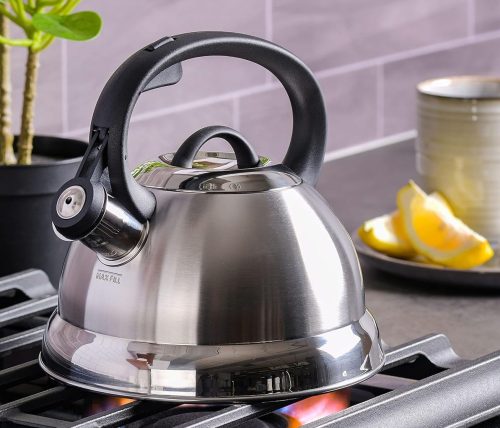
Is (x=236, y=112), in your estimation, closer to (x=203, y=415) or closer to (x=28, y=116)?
(x=28, y=116)

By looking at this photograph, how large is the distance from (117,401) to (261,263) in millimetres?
140

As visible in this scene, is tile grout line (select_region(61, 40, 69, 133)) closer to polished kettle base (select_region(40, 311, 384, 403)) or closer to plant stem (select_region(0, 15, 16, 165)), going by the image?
plant stem (select_region(0, 15, 16, 165))

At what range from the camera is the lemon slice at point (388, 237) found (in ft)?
4.19

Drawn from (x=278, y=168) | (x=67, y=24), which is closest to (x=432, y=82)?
(x=67, y=24)

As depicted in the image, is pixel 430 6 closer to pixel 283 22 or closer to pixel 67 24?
pixel 283 22

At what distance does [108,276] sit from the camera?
74cm

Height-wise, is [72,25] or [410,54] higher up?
[72,25]

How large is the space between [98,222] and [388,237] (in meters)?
0.63

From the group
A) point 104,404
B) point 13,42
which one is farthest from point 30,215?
point 104,404

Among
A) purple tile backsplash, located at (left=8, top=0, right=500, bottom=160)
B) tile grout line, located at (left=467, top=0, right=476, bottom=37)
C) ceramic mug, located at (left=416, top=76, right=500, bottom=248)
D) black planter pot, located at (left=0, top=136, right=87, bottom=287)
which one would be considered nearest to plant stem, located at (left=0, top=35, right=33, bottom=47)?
black planter pot, located at (left=0, top=136, right=87, bottom=287)

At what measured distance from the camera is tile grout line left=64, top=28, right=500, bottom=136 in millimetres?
1562

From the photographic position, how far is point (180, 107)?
5.23 ft

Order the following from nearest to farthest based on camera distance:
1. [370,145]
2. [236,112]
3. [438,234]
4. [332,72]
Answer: [438,234]
[236,112]
[332,72]
[370,145]

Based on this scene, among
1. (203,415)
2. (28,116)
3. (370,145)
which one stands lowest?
(370,145)
